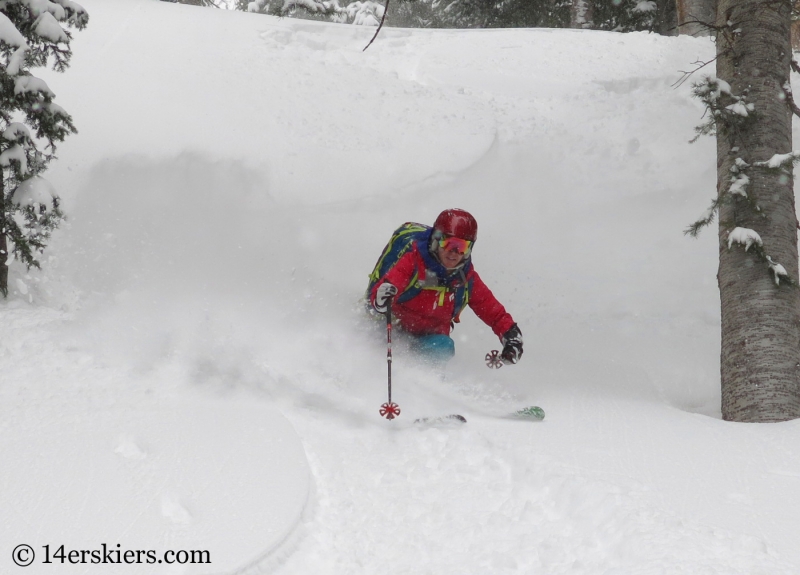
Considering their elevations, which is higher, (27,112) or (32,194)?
(27,112)

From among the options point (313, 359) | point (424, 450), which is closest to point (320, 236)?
point (313, 359)

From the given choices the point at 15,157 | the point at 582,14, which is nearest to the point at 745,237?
the point at 15,157

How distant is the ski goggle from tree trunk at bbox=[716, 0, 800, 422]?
2012 millimetres

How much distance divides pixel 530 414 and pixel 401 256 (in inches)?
72.1

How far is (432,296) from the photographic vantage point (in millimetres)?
6172

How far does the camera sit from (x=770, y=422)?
4914mm

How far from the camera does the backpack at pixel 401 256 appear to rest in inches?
238

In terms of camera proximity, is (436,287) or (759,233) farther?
(436,287)

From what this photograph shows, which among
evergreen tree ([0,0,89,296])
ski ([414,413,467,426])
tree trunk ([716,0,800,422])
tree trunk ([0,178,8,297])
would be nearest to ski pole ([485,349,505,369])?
ski ([414,413,467,426])

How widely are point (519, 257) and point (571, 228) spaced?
83cm

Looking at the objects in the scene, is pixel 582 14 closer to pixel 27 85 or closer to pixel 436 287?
pixel 436 287

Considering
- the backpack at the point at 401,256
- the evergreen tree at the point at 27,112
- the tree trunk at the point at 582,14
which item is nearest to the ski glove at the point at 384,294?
the backpack at the point at 401,256

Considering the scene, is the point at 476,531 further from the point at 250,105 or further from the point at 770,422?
the point at 250,105

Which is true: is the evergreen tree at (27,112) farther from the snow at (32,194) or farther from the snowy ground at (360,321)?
the snowy ground at (360,321)
